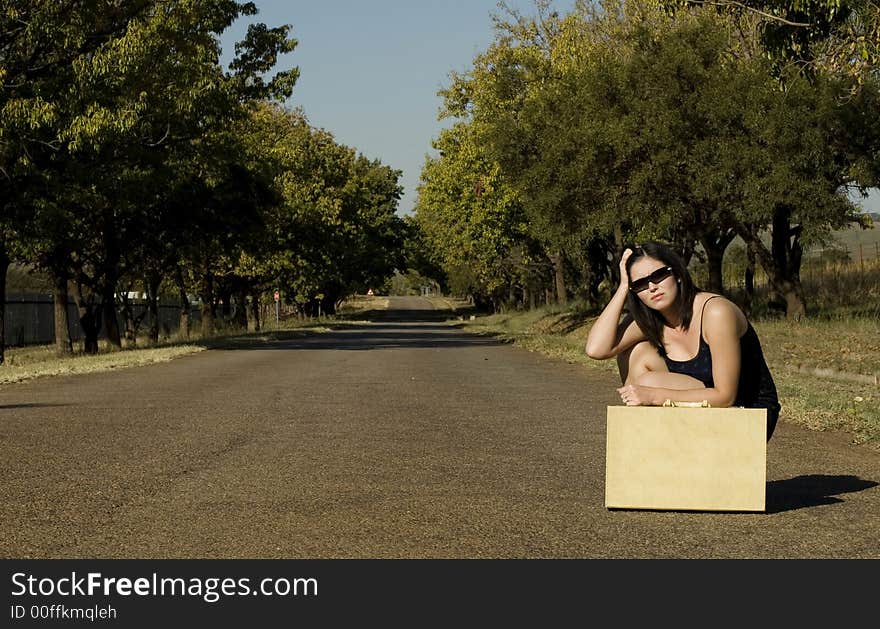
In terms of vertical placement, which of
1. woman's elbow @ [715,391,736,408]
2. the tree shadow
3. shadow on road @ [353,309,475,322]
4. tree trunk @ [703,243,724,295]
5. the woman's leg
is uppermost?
tree trunk @ [703,243,724,295]

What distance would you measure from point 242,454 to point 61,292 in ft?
89.4

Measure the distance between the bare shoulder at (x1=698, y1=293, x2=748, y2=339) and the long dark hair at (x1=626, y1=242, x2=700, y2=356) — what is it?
0.40 ft

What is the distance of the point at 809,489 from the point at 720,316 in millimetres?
2006

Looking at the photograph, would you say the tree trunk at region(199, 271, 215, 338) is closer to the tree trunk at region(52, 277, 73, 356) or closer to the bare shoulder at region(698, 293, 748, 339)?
the tree trunk at region(52, 277, 73, 356)

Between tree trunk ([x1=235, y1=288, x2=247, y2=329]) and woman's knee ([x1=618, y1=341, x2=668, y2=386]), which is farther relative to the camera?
tree trunk ([x1=235, y1=288, x2=247, y2=329])

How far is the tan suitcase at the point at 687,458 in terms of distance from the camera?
720 centimetres

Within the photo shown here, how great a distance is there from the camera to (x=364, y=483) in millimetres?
8656

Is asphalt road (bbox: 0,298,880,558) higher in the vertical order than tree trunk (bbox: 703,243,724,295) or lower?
lower

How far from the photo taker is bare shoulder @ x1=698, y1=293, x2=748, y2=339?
23.8 feet

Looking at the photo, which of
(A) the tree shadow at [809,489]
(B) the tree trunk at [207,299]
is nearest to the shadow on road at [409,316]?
(B) the tree trunk at [207,299]

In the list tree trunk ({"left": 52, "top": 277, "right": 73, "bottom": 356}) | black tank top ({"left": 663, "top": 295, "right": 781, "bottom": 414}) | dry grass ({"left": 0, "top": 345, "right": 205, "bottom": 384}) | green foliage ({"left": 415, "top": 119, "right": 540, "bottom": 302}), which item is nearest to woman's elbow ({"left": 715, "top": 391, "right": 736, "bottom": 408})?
black tank top ({"left": 663, "top": 295, "right": 781, "bottom": 414})

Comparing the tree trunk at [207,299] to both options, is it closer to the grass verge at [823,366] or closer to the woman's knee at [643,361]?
the grass verge at [823,366]

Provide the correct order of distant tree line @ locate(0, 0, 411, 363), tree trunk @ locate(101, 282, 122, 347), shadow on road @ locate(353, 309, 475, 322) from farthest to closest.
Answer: shadow on road @ locate(353, 309, 475, 322)
tree trunk @ locate(101, 282, 122, 347)
distant tree line @ locate(0, 0, 411, 363)
